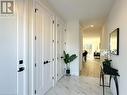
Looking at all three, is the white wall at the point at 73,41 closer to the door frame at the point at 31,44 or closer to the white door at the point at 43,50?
the white door at the point at 43,50

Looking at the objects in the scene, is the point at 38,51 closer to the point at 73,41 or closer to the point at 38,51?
the point at 38,51

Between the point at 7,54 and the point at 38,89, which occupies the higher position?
the point at 7,54

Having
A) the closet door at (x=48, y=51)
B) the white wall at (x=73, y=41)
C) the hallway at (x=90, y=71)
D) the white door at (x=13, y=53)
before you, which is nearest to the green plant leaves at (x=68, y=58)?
the white wall at (x=73, y=41)

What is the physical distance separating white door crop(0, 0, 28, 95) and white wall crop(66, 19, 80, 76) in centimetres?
419

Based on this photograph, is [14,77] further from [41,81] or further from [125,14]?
[125,14]

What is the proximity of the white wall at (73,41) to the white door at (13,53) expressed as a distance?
13.7ft

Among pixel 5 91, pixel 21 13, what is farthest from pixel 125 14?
pixel 5 91

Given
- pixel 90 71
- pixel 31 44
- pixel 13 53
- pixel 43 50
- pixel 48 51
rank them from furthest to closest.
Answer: pixel 90 71 → pixel 48 51 → pixel 43 50 → pixel 31 44 → pixel 13 53

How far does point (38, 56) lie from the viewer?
3.70 m

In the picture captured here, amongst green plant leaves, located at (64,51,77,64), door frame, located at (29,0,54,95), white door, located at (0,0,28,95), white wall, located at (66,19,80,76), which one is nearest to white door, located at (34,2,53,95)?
door frame, located at (29,0,54,95)

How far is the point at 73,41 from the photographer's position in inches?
280

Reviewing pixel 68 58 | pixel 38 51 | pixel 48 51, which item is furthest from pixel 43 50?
pixel 68 58

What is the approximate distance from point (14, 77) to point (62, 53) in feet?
12.4

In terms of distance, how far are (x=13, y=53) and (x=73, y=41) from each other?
14.6ft
